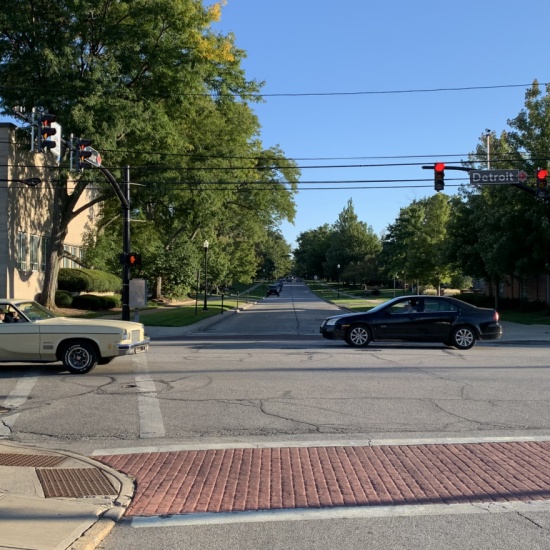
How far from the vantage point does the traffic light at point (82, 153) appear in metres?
19.3

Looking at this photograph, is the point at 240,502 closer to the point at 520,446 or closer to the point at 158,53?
the point at 520,446

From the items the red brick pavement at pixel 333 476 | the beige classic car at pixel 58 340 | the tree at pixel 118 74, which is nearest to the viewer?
the red brick pavement at pixel 333 476

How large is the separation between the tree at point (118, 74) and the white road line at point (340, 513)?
81.0 feet

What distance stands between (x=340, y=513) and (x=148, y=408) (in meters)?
5.08

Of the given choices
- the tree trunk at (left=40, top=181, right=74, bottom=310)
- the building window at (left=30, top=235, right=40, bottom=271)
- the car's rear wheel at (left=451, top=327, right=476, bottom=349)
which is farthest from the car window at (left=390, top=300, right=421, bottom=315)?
the building window at (left=30, top=235, right=40, bottom=271)

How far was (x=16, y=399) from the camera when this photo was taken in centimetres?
1040

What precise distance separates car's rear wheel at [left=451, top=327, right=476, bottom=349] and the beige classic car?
30.9ft

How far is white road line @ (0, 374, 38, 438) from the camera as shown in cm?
866

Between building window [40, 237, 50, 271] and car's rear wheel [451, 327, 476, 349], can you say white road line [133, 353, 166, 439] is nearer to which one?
car's rear wheel [451, 327, 476, 349]

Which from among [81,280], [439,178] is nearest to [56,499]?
[439,178]

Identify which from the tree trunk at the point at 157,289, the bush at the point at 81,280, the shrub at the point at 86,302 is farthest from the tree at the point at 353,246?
the shrub at the point at 86,302

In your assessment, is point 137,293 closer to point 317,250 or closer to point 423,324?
point 423,324

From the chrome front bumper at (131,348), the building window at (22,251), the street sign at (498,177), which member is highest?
the street sign at (498,177)

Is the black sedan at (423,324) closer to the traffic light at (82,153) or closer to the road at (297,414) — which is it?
the road at (297,414)
